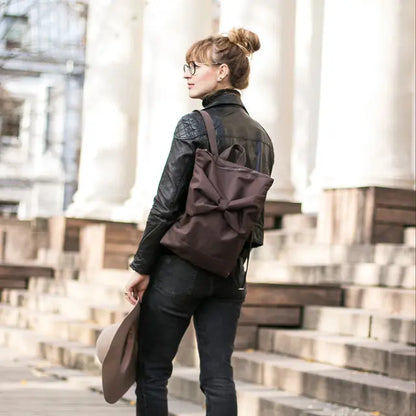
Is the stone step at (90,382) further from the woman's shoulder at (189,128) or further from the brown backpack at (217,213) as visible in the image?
the woman's shoulder at (189,128)

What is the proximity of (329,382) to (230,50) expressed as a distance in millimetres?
3052

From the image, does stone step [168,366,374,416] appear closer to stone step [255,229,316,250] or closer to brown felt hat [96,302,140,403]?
brown felt hat [96,302,140,403]

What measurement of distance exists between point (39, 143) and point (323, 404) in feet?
109

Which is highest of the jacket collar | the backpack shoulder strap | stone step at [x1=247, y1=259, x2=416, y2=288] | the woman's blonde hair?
the woman's blonde hair

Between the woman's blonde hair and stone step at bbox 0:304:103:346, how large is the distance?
21.0 ft

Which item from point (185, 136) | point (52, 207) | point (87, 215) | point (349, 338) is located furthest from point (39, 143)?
point (185, 136)

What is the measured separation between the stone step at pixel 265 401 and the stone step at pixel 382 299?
1354mm

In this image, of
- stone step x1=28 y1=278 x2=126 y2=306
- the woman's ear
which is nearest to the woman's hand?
the woman's ear

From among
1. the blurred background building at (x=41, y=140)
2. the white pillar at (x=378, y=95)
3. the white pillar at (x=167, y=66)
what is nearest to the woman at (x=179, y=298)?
the white pillar at (x=378, y=95)

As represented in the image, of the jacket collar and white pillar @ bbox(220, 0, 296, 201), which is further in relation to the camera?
white pillar @ bbox(220, 0, 296, 201)

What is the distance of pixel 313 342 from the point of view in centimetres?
834

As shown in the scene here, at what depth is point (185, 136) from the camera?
4.71 metres

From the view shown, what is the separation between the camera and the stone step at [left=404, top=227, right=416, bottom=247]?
34.3ft

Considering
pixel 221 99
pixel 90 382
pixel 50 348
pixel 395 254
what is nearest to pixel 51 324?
pixel 50 348
